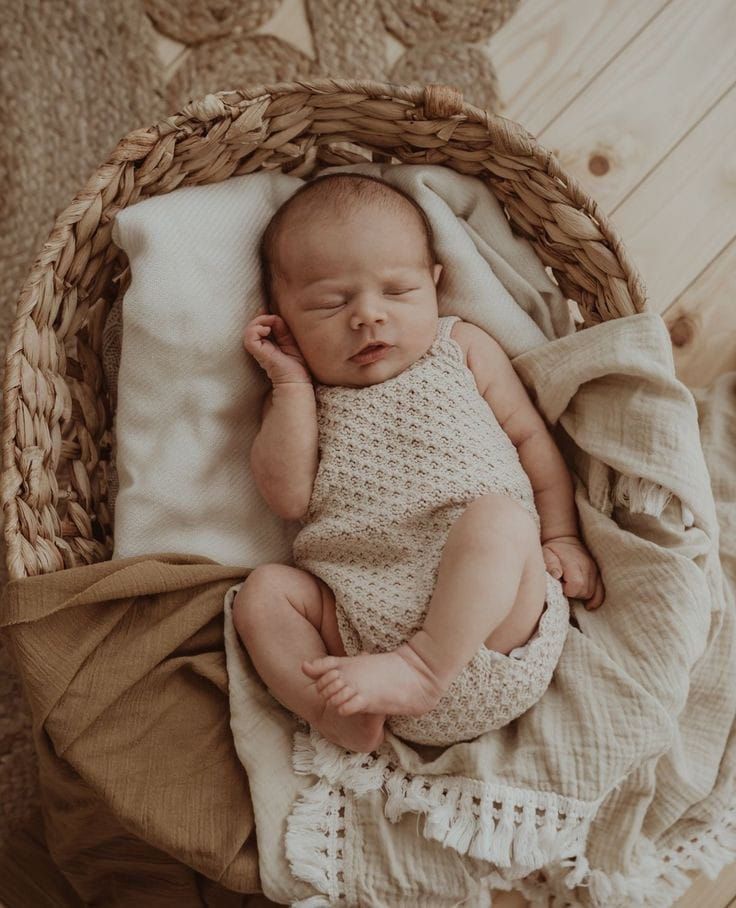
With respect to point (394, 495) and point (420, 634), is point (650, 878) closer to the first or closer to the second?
point (420, 634)

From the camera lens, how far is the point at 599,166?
1482 millimetres

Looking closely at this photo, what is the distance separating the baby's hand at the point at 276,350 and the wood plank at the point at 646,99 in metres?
0.64

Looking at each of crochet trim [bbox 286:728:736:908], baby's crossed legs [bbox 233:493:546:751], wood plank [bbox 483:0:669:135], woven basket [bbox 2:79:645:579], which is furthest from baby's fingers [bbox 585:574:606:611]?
wood plank [bbox 483:0:669:135]

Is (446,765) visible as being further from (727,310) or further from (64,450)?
(727,310)

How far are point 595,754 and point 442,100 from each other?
77cm

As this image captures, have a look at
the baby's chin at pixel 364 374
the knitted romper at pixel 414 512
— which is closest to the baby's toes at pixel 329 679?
the knitted romper at pixel 414 512

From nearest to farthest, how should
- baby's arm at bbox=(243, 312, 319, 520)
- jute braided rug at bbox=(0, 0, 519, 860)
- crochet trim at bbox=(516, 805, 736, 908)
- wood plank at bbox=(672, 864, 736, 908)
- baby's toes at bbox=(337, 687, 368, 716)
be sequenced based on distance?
baby's toes at bbox=(337, 687, 368, 716), crochet trim at bbox=(516, 805, 736, 908), baby's arm at bbox=(243, 312, 319, 520), wood plank at bbox=(672, 864, 736, 908), jute braided rug at bbox=(0, 0, 519, 860)

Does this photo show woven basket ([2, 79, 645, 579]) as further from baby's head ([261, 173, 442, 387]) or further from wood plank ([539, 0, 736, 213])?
wood plank ([539, 0, 736, 213])

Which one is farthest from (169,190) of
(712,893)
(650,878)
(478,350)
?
(712,893)

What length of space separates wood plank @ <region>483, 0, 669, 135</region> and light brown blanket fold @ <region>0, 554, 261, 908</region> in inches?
37.1

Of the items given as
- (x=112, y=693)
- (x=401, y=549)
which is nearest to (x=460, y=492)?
(x=401, y=549)

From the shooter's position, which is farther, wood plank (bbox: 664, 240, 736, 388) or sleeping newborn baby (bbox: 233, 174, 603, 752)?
wood plank (bbox: 664, 240, 736, 388)

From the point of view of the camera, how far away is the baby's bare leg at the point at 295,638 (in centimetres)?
97

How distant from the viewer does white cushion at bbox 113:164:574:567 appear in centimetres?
112
